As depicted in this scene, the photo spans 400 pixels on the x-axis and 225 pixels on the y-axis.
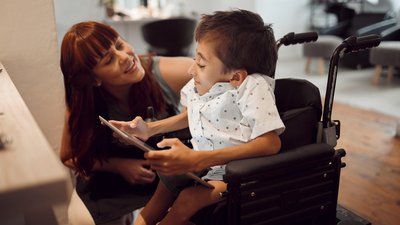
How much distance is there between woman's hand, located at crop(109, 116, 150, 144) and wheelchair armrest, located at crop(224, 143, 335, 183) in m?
0.39

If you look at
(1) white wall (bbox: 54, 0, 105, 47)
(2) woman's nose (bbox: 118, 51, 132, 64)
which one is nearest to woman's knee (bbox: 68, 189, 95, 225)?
(2) woman's nose (bbox: 118, 51, 132, 64)

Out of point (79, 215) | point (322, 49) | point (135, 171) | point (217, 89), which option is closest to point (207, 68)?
point (217, 89)

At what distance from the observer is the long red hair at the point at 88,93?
4.49 feet

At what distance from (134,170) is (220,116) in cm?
43

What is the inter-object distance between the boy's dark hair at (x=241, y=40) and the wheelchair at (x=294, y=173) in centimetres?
18

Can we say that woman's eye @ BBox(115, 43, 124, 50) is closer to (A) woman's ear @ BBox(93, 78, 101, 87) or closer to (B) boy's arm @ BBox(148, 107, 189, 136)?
(A) woman's ear @ BBox(93, 78, 101, 87)

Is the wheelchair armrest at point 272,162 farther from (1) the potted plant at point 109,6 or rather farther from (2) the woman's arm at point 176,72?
(1) the potted plant at point 109,6

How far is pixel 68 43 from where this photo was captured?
1.37 m

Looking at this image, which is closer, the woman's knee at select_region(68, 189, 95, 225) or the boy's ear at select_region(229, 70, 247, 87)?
the boy's ear at select_region(229, 70, 247, 87)

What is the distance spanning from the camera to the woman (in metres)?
1.38

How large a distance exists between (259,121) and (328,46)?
4418 millimetres

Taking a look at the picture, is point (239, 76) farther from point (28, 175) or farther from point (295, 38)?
point (28, 175)

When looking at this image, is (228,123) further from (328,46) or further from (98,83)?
(328,46)

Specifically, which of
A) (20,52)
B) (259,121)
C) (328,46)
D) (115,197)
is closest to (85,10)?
(328,46)
